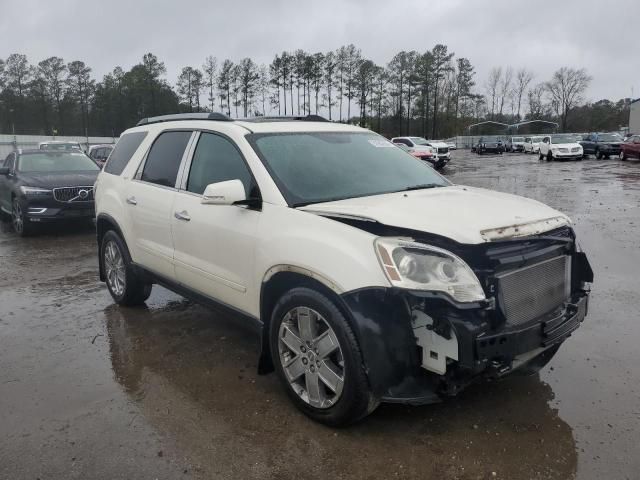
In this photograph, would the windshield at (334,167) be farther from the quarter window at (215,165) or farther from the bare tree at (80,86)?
the bare tree at (80,86)

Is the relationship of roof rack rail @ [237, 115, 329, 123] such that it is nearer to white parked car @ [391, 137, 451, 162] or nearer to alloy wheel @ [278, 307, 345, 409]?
alloy wheel @ [278, 307, 345, 409]

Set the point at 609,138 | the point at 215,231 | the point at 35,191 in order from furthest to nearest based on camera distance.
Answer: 1. the point at 609,138
2. the point at 35,191
3. the point at 215,231

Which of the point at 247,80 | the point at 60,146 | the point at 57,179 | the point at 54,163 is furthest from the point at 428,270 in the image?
the point at 247,80

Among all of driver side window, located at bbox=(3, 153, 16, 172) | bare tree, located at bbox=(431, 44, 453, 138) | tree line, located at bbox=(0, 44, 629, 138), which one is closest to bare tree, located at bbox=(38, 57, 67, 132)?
tree line, located at bbox=(0, 44, 629, 138)

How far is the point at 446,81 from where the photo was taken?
3561 inches

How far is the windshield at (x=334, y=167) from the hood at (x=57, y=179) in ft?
24.7

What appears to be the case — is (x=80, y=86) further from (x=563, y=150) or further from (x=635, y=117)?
(x=635, y=117)

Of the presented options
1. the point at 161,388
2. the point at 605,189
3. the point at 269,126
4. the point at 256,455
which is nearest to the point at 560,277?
the point at 256,455

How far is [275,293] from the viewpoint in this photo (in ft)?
11.5

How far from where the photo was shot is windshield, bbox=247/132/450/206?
3.74m

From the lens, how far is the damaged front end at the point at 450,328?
279 centimetres

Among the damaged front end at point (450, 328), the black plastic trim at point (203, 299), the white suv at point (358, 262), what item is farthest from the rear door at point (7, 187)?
the damaged front end at point (450, 328)

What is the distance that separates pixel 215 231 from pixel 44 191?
7.61 m

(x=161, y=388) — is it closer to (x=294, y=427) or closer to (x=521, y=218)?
(x=294, y=427)
